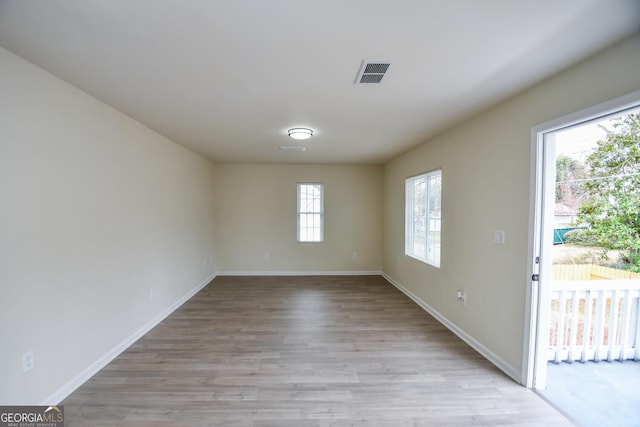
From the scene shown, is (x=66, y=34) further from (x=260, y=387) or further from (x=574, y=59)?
(x=574, y=59)

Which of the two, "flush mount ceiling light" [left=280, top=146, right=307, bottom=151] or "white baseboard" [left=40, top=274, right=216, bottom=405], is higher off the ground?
"flush mount ceiling light" [left=280, top=146, right=307, bottom=151]

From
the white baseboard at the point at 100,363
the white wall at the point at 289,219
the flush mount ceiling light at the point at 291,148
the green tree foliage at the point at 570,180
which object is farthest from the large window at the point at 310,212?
the green tree foliage at the point at 570,180

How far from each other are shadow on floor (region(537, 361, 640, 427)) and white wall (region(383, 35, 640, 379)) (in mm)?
312

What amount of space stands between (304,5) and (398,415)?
255 centimetres

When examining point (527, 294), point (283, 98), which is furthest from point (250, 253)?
point (527, 294)

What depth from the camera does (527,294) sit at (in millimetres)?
2049

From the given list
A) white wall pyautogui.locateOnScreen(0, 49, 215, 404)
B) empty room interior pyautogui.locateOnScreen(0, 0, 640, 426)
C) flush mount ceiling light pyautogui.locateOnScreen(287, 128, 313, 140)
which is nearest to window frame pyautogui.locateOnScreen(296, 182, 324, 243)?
empty room interior pyautogui.locateOnScreen(0, 0, 640, 426)

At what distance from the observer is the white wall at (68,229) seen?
1600mm

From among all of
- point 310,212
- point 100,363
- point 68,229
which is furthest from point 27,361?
point 310,212

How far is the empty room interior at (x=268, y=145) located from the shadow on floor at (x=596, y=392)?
0.20 metres

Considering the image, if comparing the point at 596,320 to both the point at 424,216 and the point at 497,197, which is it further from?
the point at 424,216

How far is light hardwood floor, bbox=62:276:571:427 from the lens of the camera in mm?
1775

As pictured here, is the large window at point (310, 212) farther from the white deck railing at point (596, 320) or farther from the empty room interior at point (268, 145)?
the white deck railing at point (596, 320)

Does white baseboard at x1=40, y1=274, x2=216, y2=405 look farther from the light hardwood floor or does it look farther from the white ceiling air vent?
the white ceiling air vent
